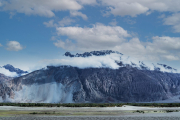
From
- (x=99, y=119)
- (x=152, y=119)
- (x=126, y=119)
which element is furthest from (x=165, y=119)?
(x=99, y=119)

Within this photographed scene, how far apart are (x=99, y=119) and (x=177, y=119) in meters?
24.6

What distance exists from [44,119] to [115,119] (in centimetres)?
2178

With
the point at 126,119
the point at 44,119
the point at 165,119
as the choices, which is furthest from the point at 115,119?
the point at 44,119

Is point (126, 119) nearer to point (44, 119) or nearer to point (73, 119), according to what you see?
point (73, 119)

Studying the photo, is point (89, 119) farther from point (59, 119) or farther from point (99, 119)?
point (59, 119)

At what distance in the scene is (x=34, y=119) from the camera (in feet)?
253

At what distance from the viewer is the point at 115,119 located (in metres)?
77.3

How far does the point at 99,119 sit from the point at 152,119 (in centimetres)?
1659

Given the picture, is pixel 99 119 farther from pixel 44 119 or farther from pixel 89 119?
pixel 44 119

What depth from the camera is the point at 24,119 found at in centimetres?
7712

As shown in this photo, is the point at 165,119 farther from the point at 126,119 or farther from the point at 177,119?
the point at 126,119

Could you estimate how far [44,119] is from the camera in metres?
76.7

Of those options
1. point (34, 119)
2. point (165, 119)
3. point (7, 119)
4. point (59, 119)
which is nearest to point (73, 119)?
point (59, 119)

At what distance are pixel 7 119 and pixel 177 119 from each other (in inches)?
2080
